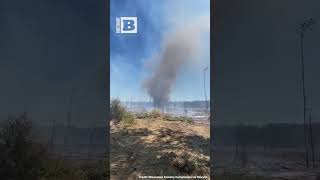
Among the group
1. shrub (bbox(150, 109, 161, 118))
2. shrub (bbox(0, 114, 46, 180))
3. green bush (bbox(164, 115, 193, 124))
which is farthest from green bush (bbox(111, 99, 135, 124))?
shrub (bbox(0, 114, 46, 180))

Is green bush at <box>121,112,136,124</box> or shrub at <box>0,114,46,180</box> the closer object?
shrub at <box>0,114,46,180</box>

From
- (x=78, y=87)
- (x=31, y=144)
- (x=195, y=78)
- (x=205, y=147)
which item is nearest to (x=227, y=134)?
(x=205, y=147)

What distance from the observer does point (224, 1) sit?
5.74 meters

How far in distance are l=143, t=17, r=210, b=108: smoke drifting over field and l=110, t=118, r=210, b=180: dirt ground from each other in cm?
31

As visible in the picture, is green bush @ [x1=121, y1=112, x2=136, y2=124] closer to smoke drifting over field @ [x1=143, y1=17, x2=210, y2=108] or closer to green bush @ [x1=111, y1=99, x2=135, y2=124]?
green bush @ [x1=111, y1=99, x2=135, y2=124]

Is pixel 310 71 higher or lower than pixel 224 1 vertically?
lower

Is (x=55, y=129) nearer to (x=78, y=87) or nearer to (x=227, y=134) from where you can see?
(x=78, y=87)

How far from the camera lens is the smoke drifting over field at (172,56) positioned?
18.6 feet

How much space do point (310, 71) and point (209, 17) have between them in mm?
1168

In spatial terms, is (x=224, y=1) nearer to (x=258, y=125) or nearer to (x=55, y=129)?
(x=258, y=125)

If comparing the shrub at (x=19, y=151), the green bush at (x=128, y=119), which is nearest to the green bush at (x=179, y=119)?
the green bush at (x=128, y=119)

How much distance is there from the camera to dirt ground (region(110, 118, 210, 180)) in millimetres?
5664

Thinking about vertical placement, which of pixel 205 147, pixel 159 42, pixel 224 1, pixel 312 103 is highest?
pixel 224 1

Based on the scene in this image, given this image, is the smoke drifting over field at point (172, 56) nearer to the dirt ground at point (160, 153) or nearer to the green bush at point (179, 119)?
the green bush at point (179, 119)
